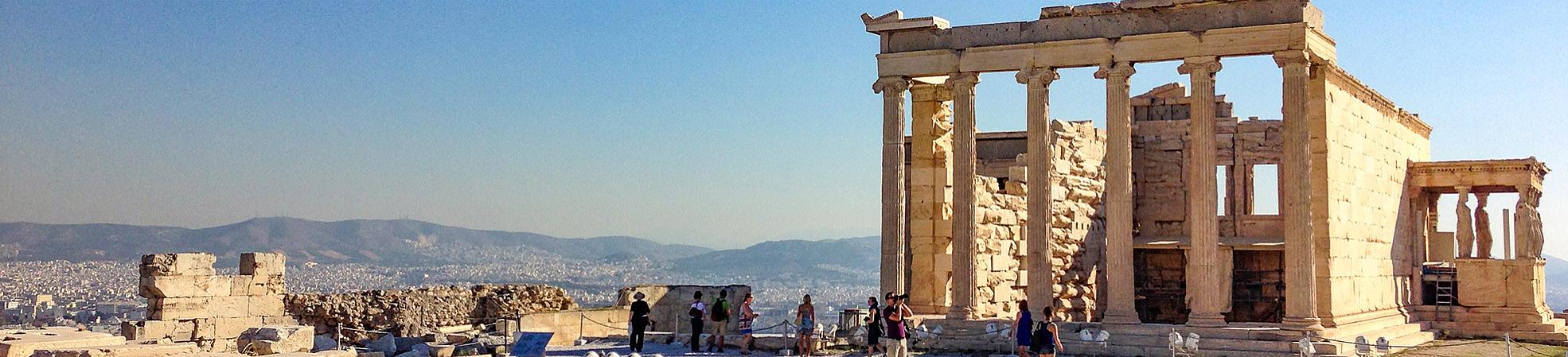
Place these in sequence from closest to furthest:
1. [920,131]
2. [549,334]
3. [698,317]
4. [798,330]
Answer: [549,334] → [798,330] → [698,317] → [920,131]

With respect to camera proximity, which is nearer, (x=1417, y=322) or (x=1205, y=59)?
(x=1205, y=59)

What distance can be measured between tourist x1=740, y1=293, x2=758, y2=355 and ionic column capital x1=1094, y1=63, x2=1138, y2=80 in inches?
257

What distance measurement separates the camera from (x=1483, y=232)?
107ft

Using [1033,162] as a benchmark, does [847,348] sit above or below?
below

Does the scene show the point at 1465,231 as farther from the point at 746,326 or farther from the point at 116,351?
the point at 116,351

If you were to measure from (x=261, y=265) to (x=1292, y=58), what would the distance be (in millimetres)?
16753

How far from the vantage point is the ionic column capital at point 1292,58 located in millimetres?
25078

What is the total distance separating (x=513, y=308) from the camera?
3369cm

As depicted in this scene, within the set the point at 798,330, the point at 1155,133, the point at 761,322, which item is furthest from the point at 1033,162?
the point at 761,322

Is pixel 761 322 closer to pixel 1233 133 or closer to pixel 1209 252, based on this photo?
pixel 1233 133

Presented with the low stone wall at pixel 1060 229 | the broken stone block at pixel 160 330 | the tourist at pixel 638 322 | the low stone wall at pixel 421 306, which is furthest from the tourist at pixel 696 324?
the broken stone block at pixel 160 330

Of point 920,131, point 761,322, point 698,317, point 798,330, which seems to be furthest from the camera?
point 761,322

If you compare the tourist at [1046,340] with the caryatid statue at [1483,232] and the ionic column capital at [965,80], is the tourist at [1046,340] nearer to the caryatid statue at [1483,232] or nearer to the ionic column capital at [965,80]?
the ionic column capital at [965,80]

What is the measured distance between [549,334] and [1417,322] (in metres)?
16.3
